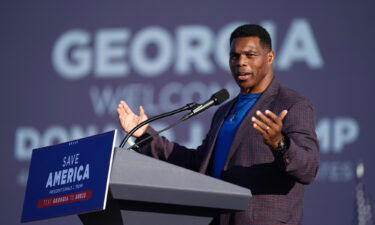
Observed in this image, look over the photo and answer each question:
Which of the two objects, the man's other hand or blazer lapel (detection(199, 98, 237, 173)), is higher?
the man's other hand

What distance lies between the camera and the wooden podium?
2.17 meters

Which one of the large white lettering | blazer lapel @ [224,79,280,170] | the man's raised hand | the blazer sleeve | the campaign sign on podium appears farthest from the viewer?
the large white lettering

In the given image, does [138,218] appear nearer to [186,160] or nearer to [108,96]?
[186,160]

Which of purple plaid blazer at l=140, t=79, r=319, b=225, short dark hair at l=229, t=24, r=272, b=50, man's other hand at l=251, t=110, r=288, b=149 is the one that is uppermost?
short dark hair at l=229, t=24, r=272, b=50

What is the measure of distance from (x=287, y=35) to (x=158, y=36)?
904 mm

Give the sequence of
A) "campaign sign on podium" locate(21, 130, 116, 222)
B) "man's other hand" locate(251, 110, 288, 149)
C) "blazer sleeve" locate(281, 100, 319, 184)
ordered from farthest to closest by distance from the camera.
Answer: "blazer sleeve" locate(281, 100, 319, 184) → "man's other hand" locate(251, 110, 288, 149) → "campaign sign on podium" locate(21, 130, 116, 222)

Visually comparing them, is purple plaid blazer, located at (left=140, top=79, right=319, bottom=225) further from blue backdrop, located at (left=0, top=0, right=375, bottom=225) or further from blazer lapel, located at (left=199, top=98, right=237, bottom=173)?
blue backdrop, located at (left=0, top=0, right=375, bottom=225)

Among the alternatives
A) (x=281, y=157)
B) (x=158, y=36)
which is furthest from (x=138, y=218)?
(x=158, y=36)

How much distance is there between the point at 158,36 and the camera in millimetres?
5223

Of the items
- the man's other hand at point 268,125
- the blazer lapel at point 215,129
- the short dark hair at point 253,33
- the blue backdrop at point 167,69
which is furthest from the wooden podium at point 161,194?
the blue backdrop at point 167,69

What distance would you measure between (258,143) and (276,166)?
0.12 metres

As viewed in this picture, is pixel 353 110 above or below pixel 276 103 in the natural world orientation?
below

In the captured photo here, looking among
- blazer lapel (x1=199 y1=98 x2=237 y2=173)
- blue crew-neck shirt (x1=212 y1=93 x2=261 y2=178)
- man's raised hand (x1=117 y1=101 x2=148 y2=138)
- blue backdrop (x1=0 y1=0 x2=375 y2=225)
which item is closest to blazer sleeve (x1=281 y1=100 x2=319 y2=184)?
blue crew-neck shirt (x1=212 y1=93 x2=261 y2=178)

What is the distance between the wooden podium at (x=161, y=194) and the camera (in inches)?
85.4
